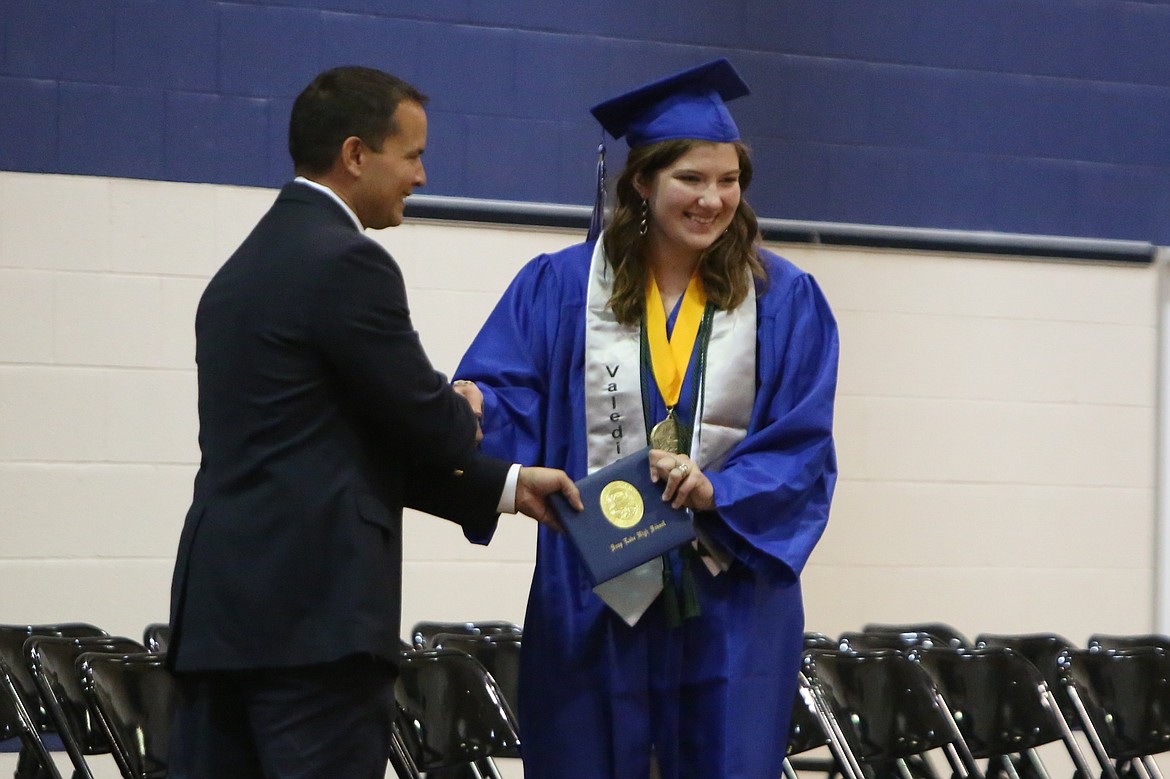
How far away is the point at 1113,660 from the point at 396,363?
2.90 meters

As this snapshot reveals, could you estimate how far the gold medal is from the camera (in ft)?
9.70

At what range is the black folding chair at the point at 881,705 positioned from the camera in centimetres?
418

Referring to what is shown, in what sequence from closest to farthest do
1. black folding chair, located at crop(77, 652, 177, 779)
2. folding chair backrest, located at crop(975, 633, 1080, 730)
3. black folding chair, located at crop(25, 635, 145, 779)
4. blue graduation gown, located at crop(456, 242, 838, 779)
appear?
blue graduation gown, located at crop(456, 242, 838, 779)
black folding chair, located at crop(77, 652, 177, 779)
black folding chair, located at crop(25, 635, 145, 779)
folding chair backrest, located at crop(975, 633, 1080, 730)

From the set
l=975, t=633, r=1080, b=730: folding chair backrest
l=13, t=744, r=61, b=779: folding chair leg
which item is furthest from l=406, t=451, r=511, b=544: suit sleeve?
l=975, t=633, r=1080, b=730: folding chair backrest

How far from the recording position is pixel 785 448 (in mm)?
2959

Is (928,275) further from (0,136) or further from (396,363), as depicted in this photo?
(396,363)

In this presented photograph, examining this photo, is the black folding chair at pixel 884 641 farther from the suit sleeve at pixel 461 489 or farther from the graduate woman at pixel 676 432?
the suit sleeve at pixel 461 489

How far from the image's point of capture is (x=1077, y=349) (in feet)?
21.9

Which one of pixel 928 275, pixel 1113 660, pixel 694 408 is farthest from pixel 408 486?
pixel 928 275

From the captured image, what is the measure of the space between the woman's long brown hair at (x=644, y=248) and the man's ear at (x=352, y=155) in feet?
2.03

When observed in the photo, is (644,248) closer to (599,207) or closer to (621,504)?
(599,207)

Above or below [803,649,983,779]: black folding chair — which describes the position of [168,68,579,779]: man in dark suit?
above

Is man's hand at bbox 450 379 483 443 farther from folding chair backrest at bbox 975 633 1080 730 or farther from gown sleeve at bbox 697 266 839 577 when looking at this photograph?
folding chair backrest at bbox 975 633 1080 730

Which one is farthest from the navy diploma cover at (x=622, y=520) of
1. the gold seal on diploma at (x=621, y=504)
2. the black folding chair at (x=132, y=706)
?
the black folding chair at (x=132, y=706)
